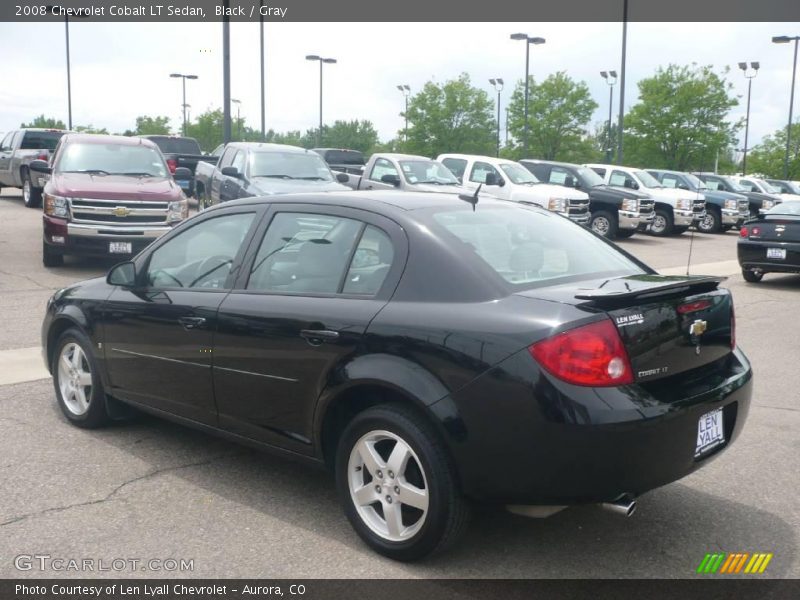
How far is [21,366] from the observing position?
734 cm

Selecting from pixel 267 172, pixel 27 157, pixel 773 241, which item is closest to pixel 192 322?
pixel 267 172

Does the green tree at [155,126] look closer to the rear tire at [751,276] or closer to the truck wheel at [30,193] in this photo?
the truck wheel at [30,193]

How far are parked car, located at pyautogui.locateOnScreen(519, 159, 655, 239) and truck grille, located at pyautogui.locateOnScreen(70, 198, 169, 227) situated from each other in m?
13.2

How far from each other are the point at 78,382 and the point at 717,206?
2563cm

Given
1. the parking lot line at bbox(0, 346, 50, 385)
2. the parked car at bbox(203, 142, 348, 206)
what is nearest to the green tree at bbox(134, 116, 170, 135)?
the parked car at bbox(203, 142, 348, 206)

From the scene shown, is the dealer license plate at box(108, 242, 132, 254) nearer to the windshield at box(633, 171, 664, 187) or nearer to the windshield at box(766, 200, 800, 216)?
the windshield at box(766, 200, 800, 216)

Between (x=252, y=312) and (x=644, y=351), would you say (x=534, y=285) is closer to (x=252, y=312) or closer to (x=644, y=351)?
(x=644, y=351)

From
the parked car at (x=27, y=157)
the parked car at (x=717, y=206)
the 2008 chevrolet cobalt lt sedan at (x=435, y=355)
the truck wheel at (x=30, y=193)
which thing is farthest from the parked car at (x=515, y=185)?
the 2008 chevrolet cobalt lt sedan at (x=435, y=355)

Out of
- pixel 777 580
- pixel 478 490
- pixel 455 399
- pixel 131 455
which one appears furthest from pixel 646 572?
pixel 131 455

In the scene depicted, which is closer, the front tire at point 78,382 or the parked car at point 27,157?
the front tire at point 78,382

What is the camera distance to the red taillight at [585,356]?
3.41m

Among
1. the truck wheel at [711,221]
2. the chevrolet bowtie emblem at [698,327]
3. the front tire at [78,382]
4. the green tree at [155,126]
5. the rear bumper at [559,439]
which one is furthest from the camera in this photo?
the green tree at [155,126]

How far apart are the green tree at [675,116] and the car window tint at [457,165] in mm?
23938

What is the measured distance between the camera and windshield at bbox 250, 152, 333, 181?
15.8m
